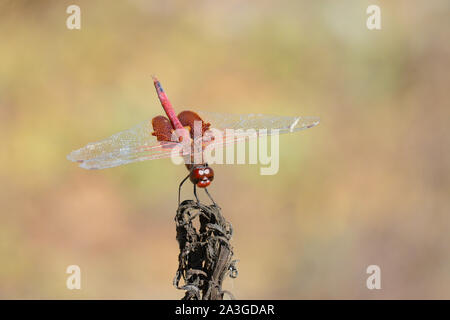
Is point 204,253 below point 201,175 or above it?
below

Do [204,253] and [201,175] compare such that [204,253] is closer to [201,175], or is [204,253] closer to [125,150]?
[201,175]

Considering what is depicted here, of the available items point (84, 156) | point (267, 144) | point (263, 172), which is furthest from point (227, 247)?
point (263, 172)

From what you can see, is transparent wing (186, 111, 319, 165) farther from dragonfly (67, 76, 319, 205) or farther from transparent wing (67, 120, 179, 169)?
transparent wing (67, 120, 179, 169)

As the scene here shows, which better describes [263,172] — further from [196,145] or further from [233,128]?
[196,145]

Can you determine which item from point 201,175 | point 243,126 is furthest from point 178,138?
point 243,126

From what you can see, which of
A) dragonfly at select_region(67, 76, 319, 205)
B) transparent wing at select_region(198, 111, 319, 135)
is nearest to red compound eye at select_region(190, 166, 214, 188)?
dragonfly at select_region(67, 76, 319, 205)

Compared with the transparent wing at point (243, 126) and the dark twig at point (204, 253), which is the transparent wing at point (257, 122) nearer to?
the transparent wing at point (243, 126)

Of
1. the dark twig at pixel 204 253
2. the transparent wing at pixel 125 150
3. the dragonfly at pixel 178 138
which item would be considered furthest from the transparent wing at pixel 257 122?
the dark twig at pixel 204 253
